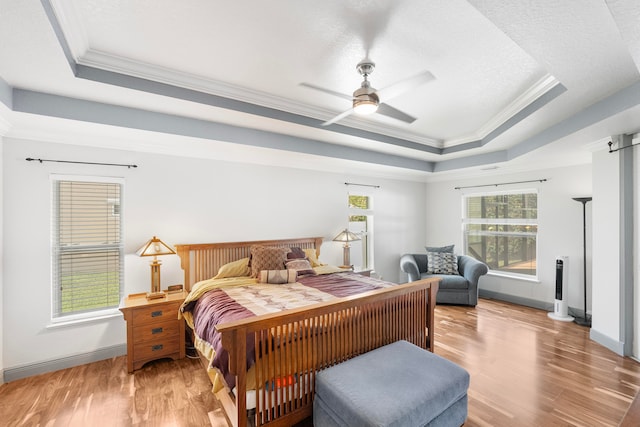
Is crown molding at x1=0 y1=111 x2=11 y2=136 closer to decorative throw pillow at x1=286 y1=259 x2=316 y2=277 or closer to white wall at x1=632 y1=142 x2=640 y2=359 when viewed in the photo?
decorative throw pillow at x1=286 y1=259 x2=316 y2=277

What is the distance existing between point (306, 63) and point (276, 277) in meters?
2.25

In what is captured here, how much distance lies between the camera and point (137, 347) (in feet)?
9.16

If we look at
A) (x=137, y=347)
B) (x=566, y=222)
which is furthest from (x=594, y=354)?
(x=137, y=347)

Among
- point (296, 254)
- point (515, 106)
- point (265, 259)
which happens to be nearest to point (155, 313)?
point (265, 259)

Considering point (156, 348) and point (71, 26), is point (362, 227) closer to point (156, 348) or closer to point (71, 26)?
point (156, 348)

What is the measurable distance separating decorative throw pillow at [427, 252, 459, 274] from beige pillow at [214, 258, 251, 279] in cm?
Result: 328

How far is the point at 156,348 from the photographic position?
2889 millimetres

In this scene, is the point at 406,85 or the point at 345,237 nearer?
the point at 406,85

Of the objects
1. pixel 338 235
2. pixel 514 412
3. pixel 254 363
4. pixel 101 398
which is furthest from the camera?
pixel 338 235

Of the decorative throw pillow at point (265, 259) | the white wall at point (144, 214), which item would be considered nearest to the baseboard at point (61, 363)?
the white wall at point (144, 214)

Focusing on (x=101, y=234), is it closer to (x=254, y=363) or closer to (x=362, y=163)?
(x=254, y=363)

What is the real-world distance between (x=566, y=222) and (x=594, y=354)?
2059 millimetres

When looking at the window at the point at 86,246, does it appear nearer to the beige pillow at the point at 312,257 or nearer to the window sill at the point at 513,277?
the beige pillow at the point at 312,257

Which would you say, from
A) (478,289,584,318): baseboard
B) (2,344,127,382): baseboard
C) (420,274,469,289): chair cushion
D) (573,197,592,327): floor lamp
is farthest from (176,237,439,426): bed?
(478,289,584,318): baseboard
